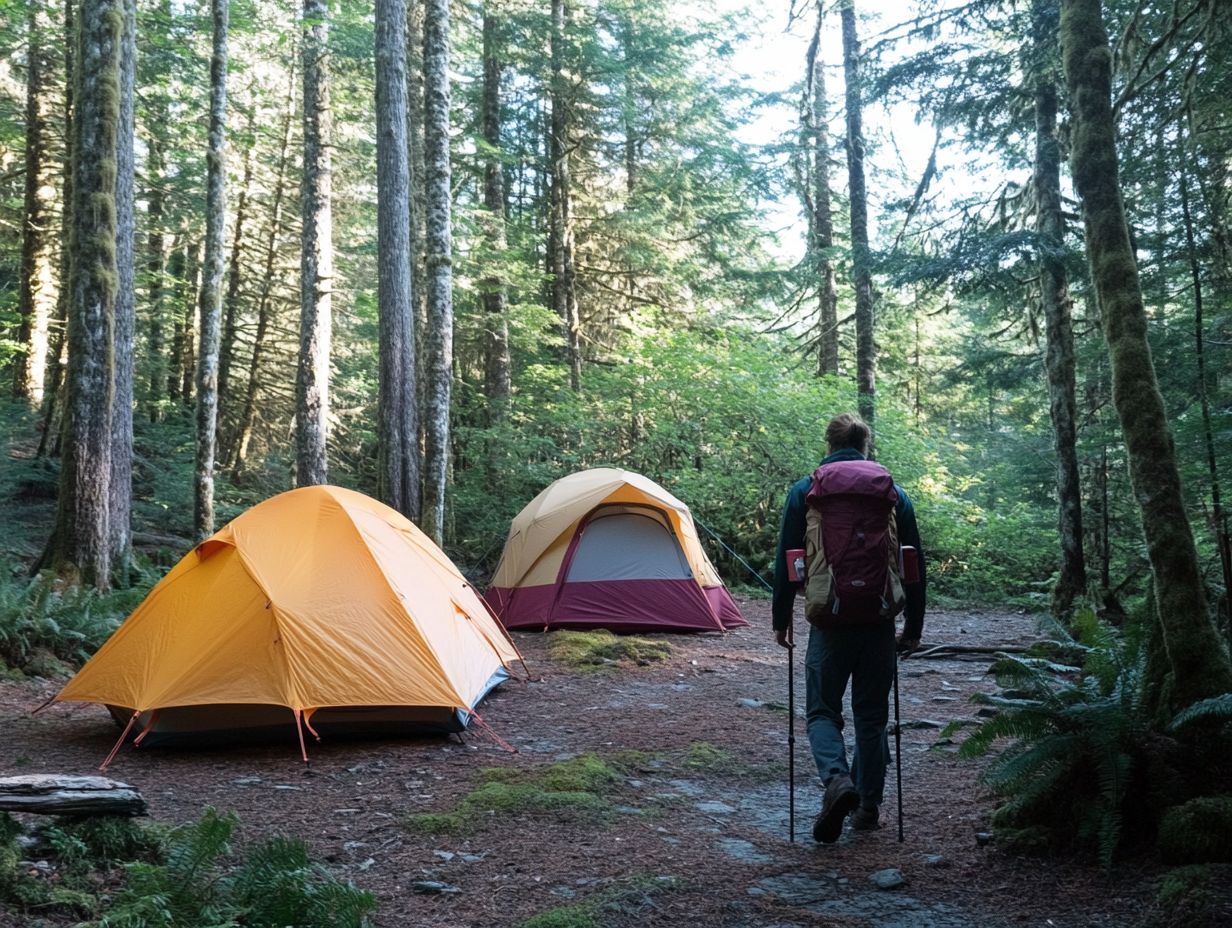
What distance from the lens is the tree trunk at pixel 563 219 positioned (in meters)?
19.9

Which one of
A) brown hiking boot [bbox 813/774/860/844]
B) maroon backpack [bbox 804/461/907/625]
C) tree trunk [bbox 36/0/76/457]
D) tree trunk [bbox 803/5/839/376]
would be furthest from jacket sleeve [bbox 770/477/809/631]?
tree trunk [bbox 803/5/839/376]

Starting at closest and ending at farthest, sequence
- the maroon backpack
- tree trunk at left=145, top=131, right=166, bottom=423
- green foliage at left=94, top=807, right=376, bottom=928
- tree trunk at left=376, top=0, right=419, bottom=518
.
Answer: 1. green foliage at left=94, top=807, right=376, bottom=928
2. the maroon backpack
3. tree trunk at left=376, top=0, right=419, bottom=518
4. tree trunk at left=145, top=131, right=166, bottom=423

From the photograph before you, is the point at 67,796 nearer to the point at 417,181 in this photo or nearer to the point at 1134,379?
the point at 1134,379

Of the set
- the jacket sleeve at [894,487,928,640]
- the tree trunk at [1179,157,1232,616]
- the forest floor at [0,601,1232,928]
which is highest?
the tree trunk at [1179,157,1232,616]

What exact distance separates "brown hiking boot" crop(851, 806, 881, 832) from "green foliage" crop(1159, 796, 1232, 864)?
124 centimetres

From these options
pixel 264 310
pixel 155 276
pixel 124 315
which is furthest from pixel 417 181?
pixel 124 315

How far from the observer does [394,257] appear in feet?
40.4

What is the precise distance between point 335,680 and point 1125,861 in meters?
4.45

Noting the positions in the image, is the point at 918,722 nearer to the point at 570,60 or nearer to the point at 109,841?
the point at 109,841

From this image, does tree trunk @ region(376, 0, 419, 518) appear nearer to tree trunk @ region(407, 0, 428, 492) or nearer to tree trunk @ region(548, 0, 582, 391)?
tree trunk @ region(407, 0, 428, 492)

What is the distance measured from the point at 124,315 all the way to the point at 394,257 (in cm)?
337

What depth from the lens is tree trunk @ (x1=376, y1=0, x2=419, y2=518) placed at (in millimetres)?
12188

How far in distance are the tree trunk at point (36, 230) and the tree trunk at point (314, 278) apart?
5754 millimetres

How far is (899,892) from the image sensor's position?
377 cm
